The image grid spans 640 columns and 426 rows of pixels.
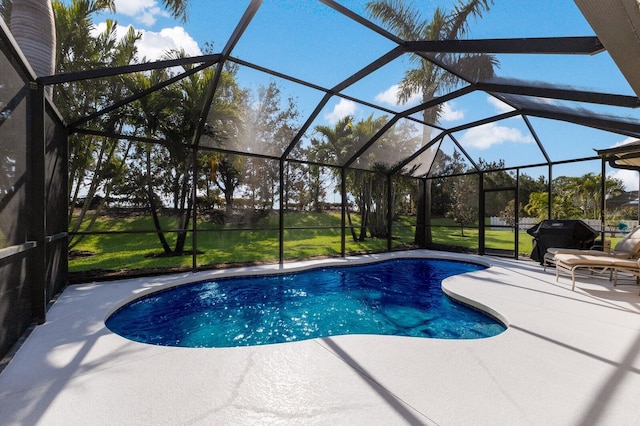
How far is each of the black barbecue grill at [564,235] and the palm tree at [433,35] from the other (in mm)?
4130

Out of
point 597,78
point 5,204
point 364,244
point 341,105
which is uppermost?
point 341,105

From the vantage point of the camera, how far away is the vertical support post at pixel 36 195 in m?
3.04

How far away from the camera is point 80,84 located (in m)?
5.87

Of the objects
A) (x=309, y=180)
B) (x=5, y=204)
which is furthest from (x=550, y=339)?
(x=309, y=180)

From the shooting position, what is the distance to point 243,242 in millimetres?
13906

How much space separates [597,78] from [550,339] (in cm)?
377

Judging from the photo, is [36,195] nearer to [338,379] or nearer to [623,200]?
→ [338,379]

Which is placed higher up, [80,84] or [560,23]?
[80,84]

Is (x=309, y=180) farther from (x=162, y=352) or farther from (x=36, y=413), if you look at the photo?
(x=36, y=413)

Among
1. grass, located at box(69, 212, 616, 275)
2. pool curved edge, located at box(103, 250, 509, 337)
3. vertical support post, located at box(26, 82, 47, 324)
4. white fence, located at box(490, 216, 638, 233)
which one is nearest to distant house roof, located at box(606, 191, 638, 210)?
white fence, located at box(490, 216, 638, 233)

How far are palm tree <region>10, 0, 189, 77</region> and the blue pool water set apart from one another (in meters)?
3.57

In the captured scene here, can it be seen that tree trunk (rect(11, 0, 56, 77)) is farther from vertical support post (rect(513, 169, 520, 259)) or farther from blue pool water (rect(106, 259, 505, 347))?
vertical support post (rect(513, 169, 520, 259))

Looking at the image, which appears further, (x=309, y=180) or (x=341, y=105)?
(x=309, y=180)

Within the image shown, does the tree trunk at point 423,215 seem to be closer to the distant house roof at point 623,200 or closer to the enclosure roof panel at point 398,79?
the enclosure roof panel at point 398,79
